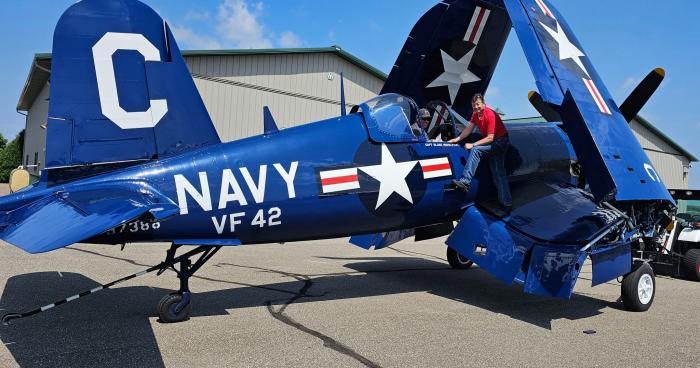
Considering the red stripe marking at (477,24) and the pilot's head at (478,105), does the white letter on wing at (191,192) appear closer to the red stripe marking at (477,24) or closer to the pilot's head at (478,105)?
the pilot's head at (478,105)

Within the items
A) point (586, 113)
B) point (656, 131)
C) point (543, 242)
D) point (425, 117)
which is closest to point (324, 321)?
point (543, 242)

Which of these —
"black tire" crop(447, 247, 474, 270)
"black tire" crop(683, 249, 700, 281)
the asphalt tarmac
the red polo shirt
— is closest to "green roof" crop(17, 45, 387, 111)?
the asphalt tarmac

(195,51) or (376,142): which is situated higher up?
(195,51)

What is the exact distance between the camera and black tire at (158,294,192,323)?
5.43m

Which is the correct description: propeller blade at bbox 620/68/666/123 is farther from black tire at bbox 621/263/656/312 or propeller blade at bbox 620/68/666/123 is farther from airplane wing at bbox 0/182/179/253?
airplane wing at bbox 0/182/179/253

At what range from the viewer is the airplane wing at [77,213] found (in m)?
3.77

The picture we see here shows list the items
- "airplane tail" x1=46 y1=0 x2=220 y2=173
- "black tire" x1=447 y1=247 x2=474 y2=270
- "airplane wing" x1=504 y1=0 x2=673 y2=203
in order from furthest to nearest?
"black tire" x1=447 y1=247 x2=474 y2=270 → "airplane wing" x1=504 y1=0 x2=673 y2=203 → "airplane tail" x1=46 y1=0 x2=220 y2=173

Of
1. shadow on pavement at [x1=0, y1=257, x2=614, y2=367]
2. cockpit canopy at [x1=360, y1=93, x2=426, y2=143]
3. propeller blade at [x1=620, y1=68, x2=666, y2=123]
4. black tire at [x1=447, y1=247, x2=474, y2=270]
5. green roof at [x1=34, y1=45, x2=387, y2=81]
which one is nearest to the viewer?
shadow on pavement at [x1=0, y1=257, x2=614, y2=367]

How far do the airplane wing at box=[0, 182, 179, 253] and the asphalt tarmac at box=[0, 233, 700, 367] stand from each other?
41.5 inches

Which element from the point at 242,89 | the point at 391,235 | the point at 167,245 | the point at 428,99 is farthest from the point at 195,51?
the point at 391,235

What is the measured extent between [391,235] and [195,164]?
12.5 feet

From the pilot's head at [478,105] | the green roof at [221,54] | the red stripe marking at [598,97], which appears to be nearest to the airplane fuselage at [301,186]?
the pilot's head at [478,105]

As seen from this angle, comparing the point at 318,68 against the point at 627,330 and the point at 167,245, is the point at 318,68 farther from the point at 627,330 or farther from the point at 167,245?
the point at 627,330

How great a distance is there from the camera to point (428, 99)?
30.0ft
